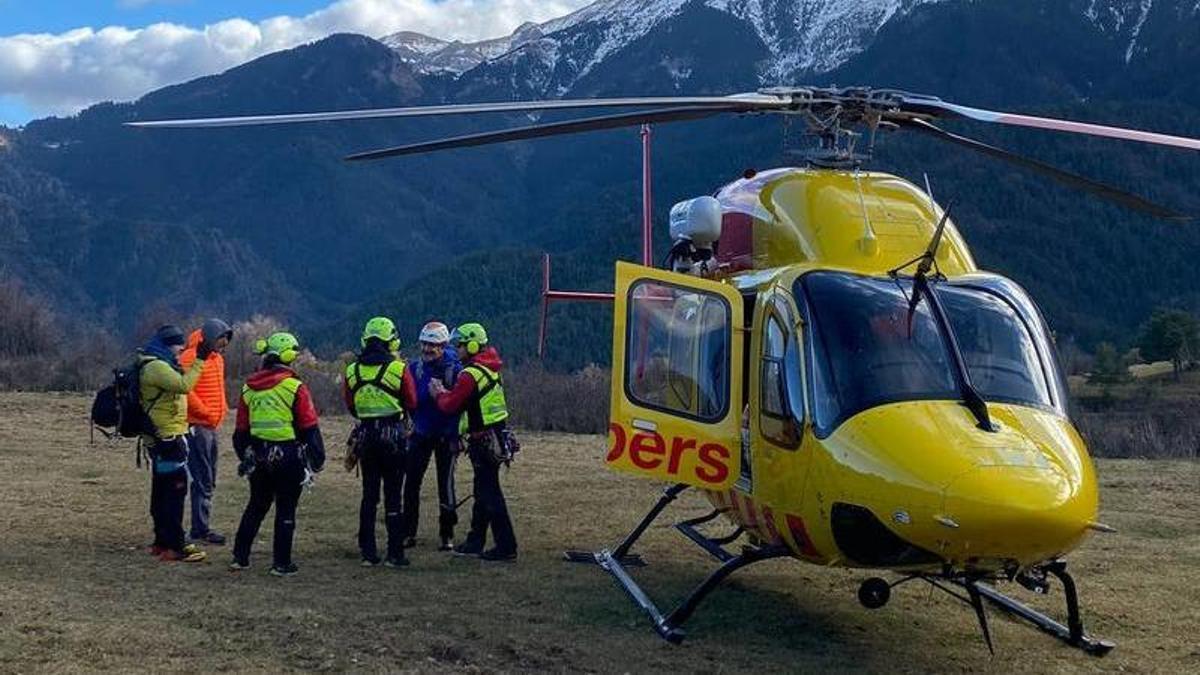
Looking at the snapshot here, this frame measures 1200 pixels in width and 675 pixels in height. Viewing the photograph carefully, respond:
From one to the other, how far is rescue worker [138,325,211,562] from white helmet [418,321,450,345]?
1.69m

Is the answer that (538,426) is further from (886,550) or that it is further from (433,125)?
(433,125)

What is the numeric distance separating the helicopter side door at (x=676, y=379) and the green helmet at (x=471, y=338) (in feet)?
7.10

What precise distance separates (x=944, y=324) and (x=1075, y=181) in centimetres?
218

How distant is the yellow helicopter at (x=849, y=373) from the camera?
5891 mm

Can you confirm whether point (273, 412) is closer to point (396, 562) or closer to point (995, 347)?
point (396, 562)

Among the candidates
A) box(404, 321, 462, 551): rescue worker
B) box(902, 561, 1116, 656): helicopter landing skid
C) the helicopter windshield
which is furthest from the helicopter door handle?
box(404, 321, 462, 551): rescue worker

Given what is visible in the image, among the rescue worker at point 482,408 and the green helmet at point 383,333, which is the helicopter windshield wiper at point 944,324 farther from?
the green helmet at point 383,333

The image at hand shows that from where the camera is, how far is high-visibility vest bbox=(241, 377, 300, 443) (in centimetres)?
842

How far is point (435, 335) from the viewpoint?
9.66 metres

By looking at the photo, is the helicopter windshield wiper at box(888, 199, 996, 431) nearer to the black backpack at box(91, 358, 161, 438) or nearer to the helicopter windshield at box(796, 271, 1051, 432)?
the helicopter windshield at box(796, 271, 1051, 432)

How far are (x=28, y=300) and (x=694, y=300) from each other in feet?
154

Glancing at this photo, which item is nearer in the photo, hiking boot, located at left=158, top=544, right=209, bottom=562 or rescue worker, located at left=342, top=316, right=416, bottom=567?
rescue worker, located at left=342, top=316, right=416, bottom=567

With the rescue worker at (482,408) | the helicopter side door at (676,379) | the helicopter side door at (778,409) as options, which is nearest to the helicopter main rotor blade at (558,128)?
the helicopter side door at (676,379)

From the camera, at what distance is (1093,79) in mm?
148375
